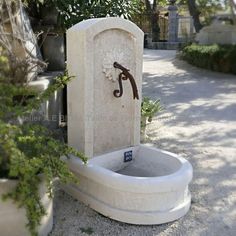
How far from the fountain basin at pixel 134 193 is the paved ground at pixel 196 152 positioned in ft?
0.25

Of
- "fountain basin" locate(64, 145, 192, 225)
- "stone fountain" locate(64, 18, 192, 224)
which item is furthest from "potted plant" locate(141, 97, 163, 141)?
"fountain basin" locate(64, 145, 192, 225)

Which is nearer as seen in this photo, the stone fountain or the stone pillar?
the stone fountain

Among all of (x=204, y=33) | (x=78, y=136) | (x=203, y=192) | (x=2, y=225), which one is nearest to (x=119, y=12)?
(x=78, y=136)

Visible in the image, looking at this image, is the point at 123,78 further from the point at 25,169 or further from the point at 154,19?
the point at 154,19

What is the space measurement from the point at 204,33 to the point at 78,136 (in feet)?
35.7

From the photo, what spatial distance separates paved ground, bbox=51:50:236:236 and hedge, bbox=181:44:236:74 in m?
0.93

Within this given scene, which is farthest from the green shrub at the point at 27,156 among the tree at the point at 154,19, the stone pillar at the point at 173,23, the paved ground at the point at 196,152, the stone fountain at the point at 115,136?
the stone pillar at the point at 173,23

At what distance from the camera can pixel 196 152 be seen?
4.48 m

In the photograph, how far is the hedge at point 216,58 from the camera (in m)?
10.2

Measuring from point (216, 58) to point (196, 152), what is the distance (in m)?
6.65

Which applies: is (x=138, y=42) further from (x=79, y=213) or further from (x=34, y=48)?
(x=79, y=213)

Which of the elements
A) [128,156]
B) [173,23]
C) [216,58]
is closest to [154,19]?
[173,23]

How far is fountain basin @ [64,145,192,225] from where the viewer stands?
9.25 ft

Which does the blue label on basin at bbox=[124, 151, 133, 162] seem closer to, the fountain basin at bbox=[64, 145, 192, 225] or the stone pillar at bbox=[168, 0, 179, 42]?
the fountain basin at bbox=[64, 145, 192, 225]
